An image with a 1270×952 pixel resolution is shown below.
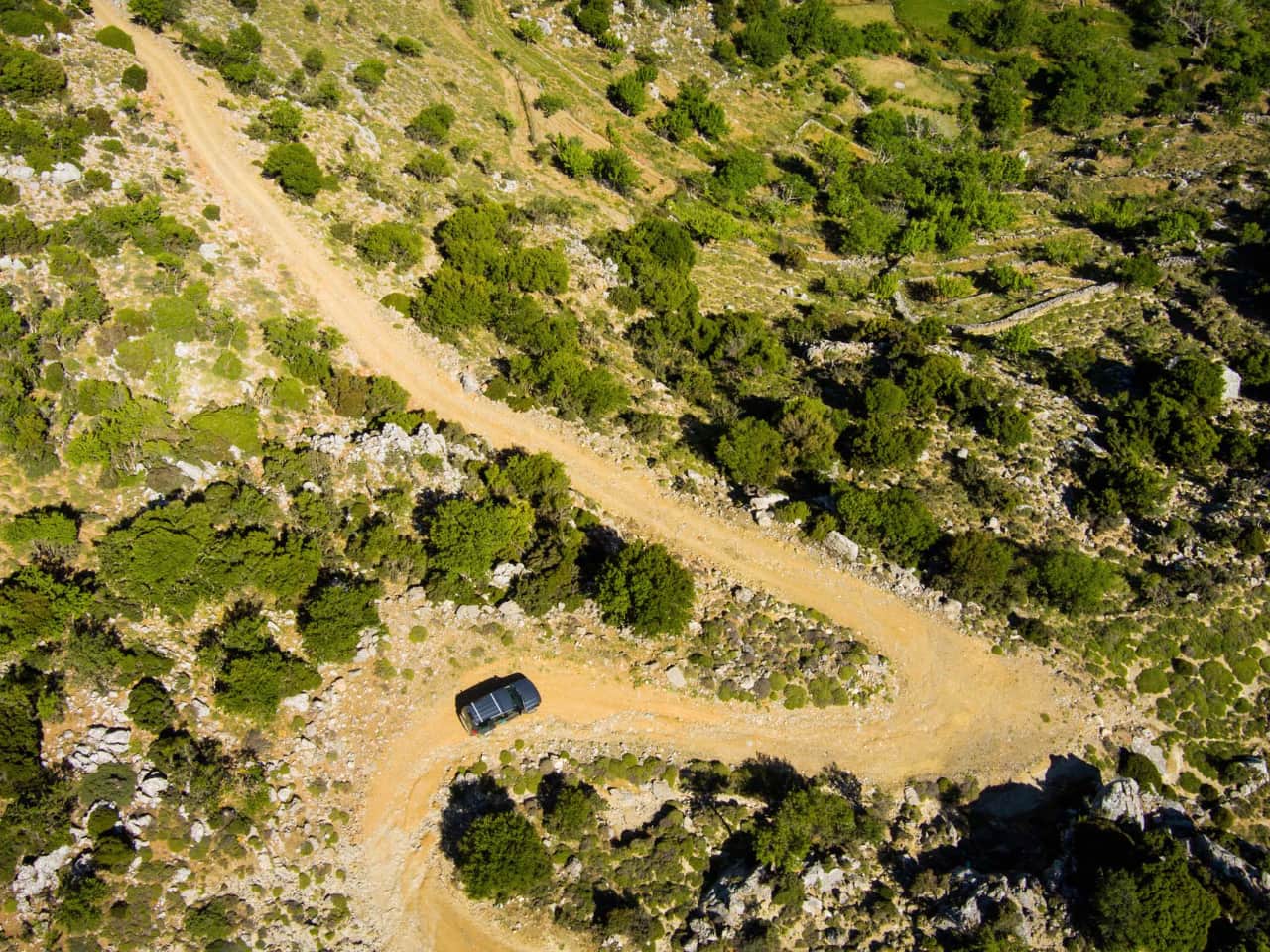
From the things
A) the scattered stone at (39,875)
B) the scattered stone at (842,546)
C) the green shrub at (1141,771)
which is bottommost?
the scattered stone at (39,875)

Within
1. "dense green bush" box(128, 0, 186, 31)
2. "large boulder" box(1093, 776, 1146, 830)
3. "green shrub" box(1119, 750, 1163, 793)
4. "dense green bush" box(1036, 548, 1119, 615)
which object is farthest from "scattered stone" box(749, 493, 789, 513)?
"dense green bush" box(128, 0, 186, 31)

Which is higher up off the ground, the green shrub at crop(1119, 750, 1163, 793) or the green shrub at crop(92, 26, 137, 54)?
the green shrub at crop(92, 26, 137, 54)

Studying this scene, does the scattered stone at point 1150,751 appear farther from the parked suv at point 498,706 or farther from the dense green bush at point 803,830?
the parked suv at point 498,706

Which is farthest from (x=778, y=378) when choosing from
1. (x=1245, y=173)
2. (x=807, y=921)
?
(x=1245, y=173)

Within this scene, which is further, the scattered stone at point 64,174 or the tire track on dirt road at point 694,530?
the scattered stone at point 64,174

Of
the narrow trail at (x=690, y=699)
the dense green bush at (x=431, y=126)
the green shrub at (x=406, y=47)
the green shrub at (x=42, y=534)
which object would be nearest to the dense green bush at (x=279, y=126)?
the dense green bush at (x=431, y=126)

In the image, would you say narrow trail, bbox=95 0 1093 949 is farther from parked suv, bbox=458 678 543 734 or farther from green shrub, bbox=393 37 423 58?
green shrub, bbox=393 37 423 58

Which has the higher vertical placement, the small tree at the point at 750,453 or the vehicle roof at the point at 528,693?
the small tree at the point at 750,453

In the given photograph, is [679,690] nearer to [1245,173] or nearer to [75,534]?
[75,534]
